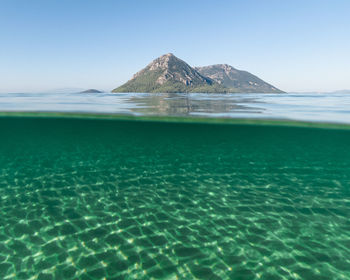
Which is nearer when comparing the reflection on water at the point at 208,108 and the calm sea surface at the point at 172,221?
the calm sea surface at the point at 172,221

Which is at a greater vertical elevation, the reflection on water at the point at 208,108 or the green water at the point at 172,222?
the reflection on water at the point at 208,108

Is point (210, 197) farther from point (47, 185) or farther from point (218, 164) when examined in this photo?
point (47, 185)

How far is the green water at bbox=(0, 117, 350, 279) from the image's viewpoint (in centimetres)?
396

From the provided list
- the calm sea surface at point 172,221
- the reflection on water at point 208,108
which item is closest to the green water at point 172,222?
the calm sea surface at point 172,221

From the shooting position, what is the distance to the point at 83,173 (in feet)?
30.7

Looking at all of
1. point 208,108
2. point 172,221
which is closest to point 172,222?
point 172,221

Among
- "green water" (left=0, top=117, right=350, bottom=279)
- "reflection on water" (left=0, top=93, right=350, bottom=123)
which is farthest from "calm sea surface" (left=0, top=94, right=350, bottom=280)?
"reflection on water" (left=0, top=93, right=350, bottom=123)

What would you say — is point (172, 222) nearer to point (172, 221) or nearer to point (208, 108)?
point (172, 221)

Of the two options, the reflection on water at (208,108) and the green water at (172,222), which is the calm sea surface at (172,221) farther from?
the reflection on water at (208,108)

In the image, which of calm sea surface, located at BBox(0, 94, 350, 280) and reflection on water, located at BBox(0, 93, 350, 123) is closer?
calm sea surface, located at BBox(0, 94, 350, 280)

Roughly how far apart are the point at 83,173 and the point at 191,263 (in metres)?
7.03

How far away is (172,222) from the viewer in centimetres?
546

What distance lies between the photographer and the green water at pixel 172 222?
13.0 ft

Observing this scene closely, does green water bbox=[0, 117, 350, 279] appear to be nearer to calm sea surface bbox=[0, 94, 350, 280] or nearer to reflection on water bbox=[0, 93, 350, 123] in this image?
calm sea surface bbox=[0, 94, 350, 280]
